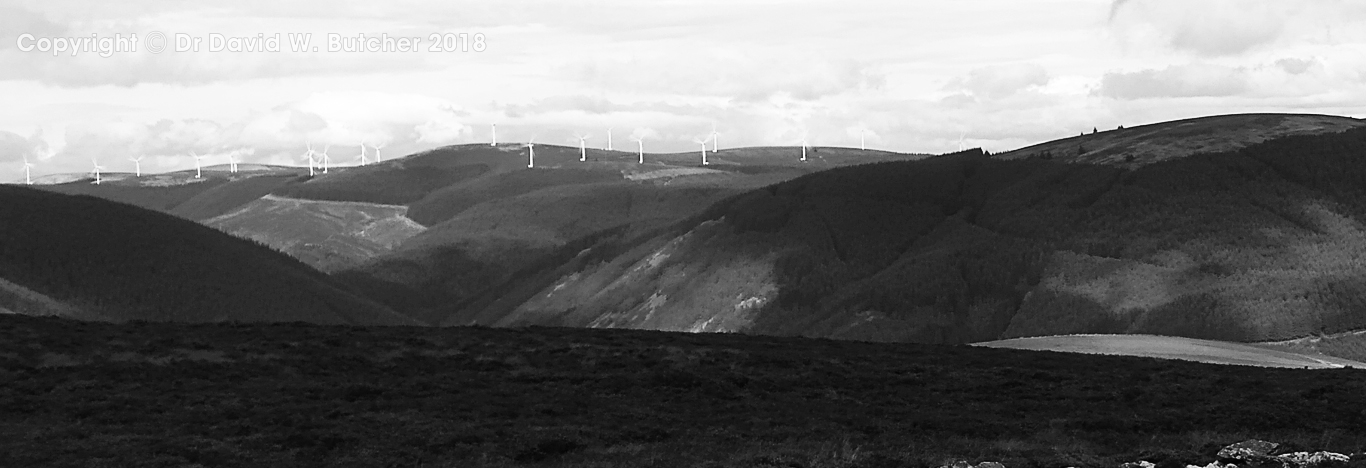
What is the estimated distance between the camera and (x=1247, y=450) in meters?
35.9

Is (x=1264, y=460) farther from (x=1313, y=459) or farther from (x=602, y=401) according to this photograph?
(x=602, y=401)

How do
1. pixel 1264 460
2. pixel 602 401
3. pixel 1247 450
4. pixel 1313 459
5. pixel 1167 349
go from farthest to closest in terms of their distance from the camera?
pixel 1167 349 → pixel 602 401 → pixel 1247 450 → pixel 1264 460 → pixel 1313 459

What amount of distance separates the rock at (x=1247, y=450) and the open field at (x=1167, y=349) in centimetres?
5616

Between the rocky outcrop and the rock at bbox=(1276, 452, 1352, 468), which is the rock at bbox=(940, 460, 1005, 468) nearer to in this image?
the rocky outcrop

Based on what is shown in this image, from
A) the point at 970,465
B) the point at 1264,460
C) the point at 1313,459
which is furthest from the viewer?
the point at 1264,460

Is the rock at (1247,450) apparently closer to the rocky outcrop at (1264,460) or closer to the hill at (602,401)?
the rocky outcrop at (1264,460)

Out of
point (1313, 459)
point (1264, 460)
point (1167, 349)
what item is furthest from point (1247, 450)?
point (1167, 349)

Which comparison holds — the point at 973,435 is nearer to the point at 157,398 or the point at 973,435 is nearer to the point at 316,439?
the point at 316,439

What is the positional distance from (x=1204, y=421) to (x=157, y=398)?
3823cm

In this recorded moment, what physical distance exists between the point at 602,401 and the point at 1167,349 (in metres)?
62.4

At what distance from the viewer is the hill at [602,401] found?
38.2 metres

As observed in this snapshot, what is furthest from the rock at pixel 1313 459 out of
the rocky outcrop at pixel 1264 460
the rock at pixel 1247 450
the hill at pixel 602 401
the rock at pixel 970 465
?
the rock at pixel 970 465

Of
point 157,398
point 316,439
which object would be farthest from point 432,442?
point 157,398

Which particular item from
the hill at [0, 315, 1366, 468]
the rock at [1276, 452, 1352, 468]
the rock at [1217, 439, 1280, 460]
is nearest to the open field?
the hill at [0, 315, 1366, 468]
